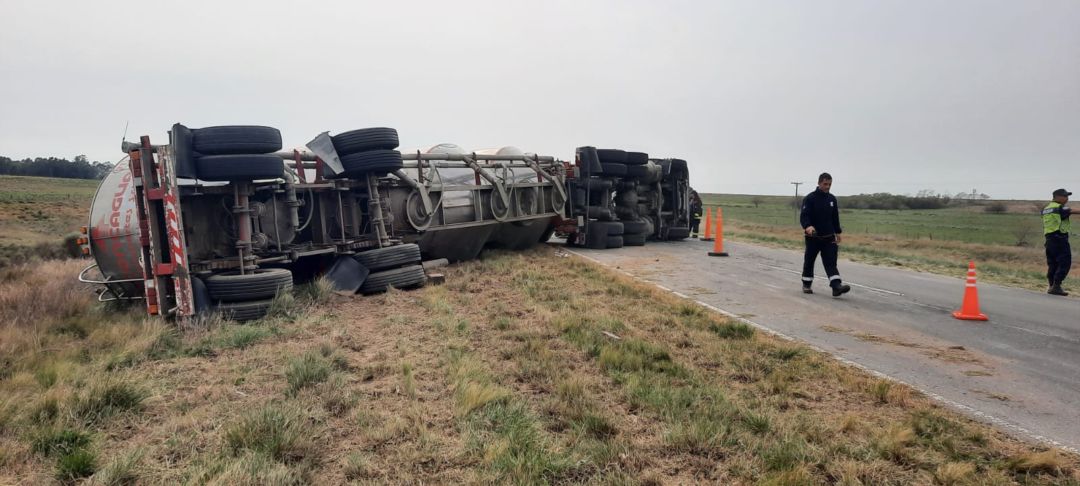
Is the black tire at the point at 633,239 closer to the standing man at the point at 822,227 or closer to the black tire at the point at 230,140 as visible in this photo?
the standing man at the point at 822,227

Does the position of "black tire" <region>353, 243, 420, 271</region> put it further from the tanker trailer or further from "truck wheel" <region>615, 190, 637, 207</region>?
"truck wheel" <region>615, 190, 637, 207</region>

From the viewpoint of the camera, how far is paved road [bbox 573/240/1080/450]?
456cm

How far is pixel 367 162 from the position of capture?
9086mm

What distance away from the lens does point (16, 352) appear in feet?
17.6

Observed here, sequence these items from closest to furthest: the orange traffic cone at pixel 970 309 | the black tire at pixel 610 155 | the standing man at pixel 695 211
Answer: the orange traffic cone at pixel 970 309
the black tire at pixel 610 155
the standing man at pixel 695 211

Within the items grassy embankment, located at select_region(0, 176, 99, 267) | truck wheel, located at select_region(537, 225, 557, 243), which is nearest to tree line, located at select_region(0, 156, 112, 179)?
grassy embankment, located at select_region(0, 176, 99, 267)

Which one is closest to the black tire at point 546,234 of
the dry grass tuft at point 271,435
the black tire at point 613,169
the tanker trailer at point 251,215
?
the black tire at point 613,169

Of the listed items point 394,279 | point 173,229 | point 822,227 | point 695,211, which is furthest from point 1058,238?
point 173,229

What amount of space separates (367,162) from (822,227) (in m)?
6.89

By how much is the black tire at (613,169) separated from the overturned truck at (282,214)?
193 centimetres

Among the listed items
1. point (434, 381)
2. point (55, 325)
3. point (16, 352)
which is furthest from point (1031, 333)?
point (55, 325)

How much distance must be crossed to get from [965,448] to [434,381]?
359 centimetres

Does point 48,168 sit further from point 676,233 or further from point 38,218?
point 676,233

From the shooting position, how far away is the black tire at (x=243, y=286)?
702cm
